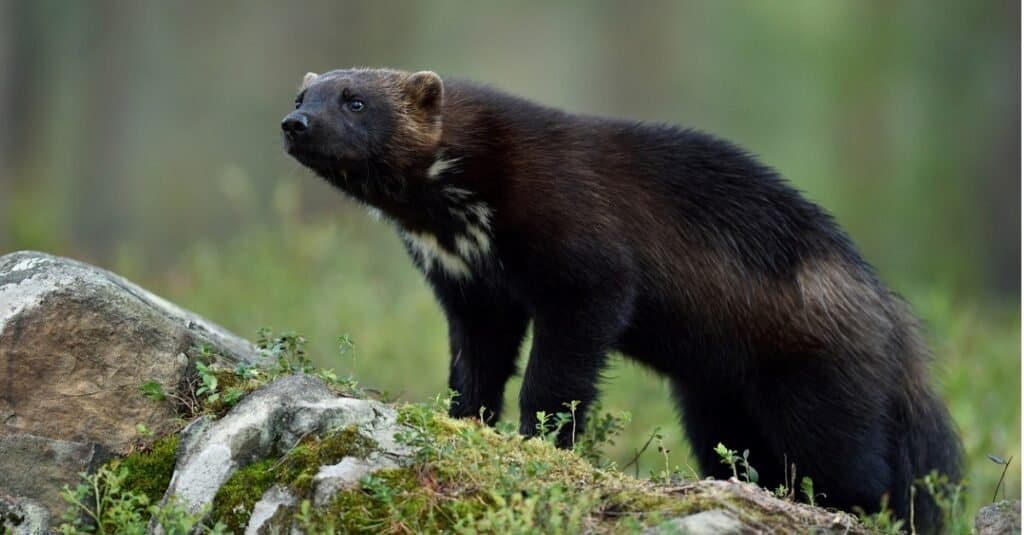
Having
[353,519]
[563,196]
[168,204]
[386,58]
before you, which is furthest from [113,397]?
[386,58]

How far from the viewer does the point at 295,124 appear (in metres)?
4.70

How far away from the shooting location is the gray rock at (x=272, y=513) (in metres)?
3.23

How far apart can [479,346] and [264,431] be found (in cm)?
161

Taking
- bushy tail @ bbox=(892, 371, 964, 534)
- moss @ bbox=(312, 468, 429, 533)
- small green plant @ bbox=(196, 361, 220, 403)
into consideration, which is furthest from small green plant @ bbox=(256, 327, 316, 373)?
bushy tail @ bbox=(892, 371, 964, 534)

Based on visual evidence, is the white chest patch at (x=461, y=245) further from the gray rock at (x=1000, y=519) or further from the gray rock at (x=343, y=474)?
the gray rock at (x=1000, y=519)

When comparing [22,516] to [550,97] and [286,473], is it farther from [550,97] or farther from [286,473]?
[550,97]

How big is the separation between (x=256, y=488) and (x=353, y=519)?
312 millimetres

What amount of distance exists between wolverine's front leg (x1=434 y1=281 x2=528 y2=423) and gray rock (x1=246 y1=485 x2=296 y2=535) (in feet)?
5.54

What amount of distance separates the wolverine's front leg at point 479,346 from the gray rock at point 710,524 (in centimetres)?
189

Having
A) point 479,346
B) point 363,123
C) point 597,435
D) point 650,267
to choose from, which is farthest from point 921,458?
point 363,123

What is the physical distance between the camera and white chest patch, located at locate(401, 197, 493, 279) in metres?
4.68

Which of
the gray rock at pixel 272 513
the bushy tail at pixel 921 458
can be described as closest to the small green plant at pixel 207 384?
the gray rock at pixel 272 513

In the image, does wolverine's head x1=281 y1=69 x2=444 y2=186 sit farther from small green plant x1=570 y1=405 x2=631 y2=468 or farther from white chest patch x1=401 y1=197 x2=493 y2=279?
small green plant x1=570 y1=405 x2=631 y2=468

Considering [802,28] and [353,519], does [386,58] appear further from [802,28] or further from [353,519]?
[353,519]
